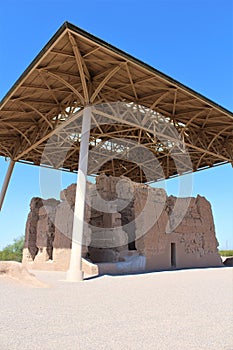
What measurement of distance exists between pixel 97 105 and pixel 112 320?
11335 millimetres

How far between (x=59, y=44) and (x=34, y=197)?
33.8 feet

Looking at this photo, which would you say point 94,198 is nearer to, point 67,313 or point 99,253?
point 99,253

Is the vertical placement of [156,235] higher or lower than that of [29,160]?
lower

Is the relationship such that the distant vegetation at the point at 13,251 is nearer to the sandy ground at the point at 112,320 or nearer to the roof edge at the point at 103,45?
the roof edge at the point at 103,45

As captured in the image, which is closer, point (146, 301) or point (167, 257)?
point (146, 301)

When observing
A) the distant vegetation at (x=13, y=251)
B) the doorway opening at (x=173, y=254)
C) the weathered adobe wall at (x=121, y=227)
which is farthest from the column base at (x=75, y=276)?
the distant vegetation at (x=13, y=251)

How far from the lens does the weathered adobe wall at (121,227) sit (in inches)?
555

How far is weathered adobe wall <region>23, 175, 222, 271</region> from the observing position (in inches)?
555

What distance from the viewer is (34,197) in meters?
18.1

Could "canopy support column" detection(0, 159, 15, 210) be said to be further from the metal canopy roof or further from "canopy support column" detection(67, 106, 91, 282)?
"canopy support column" detection(67, 106, 91, 282)

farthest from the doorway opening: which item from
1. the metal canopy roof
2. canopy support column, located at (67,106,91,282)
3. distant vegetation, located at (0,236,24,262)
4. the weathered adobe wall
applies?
distant vegetation, located at (0,236,24,262)

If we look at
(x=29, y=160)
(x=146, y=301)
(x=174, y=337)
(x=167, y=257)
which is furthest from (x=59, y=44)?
(x=29, y=160)

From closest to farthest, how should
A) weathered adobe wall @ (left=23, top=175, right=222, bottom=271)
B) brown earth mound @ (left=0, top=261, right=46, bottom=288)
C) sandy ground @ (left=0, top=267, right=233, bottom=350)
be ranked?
sandy ground @ (left=0, top=267, right=233, bottom=350)
brown earth mound @ (left=0, top=261, right=46, bottom=288)
weathered adobe wall @ (left=23, top=175, right=222, bottom=271)

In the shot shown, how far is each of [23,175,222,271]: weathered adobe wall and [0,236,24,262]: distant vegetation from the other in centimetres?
2090
